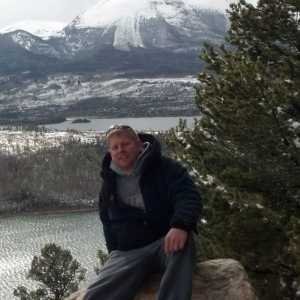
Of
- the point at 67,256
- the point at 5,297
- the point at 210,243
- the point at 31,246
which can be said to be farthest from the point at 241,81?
the point at 31,246

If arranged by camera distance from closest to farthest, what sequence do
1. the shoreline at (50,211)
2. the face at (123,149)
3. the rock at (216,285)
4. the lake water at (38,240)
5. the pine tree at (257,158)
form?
1. the face at (123,149)
2. the rock at (216,285)
3. the pine tree at (257,158)
4. the lake water at (38,240)
5. the shoreline at (50,211)

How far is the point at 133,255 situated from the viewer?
4035 mm

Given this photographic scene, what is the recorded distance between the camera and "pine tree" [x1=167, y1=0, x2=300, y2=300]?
22.3ft

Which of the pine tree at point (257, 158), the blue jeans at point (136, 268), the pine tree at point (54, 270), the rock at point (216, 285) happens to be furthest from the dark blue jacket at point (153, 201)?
the pine tree at point (54, 270)

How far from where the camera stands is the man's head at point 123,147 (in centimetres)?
403

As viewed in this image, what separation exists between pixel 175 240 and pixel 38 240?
45.1 metres

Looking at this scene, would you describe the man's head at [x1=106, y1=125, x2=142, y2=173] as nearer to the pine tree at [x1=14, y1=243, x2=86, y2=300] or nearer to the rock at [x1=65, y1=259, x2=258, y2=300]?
the rock at [x1=65, y1=259, x2=258, y2=300]

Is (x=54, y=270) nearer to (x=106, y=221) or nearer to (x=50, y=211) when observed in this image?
(x=106, y=221)

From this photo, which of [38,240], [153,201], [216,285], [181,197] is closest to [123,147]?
[153,201]

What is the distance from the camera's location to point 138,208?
13.2 ft

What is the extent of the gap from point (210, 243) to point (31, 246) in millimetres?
39489

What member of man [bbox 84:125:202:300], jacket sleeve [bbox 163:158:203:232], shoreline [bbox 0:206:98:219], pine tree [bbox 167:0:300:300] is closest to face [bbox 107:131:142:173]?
man [bbox 84:125:202:300]

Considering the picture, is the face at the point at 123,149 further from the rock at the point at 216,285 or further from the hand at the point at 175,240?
the rock at the point at 216,285

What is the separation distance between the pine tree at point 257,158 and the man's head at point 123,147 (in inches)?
107
